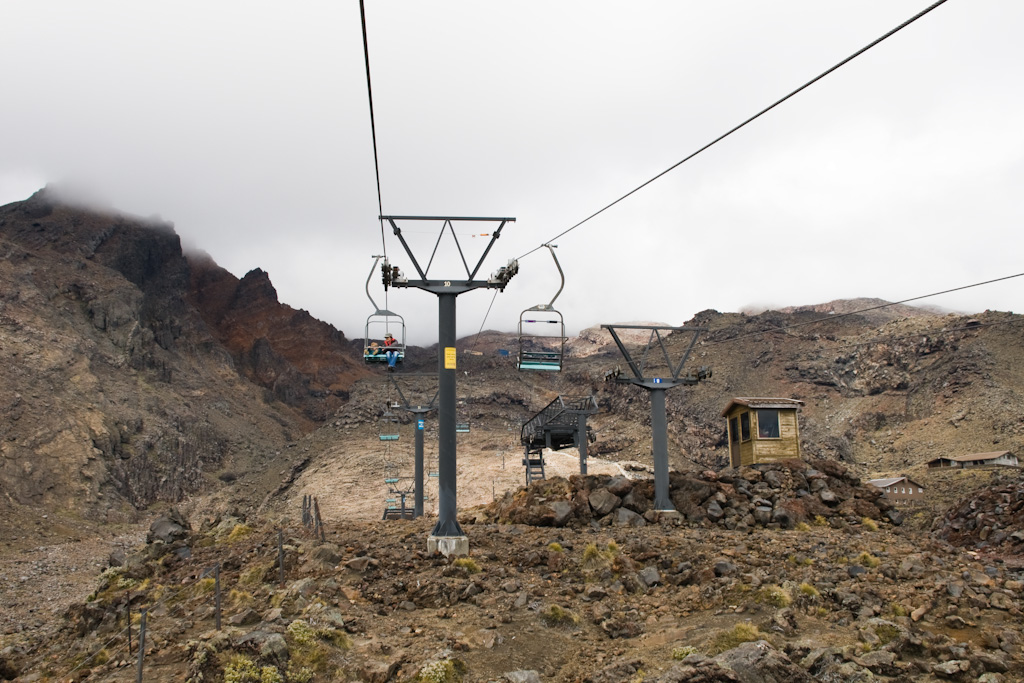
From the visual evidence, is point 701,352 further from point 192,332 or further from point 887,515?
point 887,515

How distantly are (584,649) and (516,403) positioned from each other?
9771 cm

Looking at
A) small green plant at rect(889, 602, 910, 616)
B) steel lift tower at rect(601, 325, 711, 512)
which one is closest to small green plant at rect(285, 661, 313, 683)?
small green plant at rect(889, 602, 910, 616)

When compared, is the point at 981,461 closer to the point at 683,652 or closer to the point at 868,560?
the point at 868,560

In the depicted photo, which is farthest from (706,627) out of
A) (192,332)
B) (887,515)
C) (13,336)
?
(192,332)

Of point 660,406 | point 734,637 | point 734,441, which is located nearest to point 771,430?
point 734,441

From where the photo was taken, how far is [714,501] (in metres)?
22.4

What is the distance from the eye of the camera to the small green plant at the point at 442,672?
11.3 meters

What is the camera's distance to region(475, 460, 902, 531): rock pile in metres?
21.4

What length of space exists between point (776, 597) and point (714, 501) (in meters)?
9.24

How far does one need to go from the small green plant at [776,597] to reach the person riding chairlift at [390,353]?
12.4m

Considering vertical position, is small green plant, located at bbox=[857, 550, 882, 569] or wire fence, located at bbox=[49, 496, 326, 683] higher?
small green plant, located at bbox=[857, 550, 882, 569]

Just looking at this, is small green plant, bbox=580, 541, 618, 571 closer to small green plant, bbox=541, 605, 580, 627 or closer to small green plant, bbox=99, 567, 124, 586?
small green plant, bbox=541, 605, 580, 627

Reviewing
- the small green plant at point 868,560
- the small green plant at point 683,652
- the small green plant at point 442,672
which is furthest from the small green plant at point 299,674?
the small green plant at point 868,560

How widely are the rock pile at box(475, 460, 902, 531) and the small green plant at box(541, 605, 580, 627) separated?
6.80 meters
